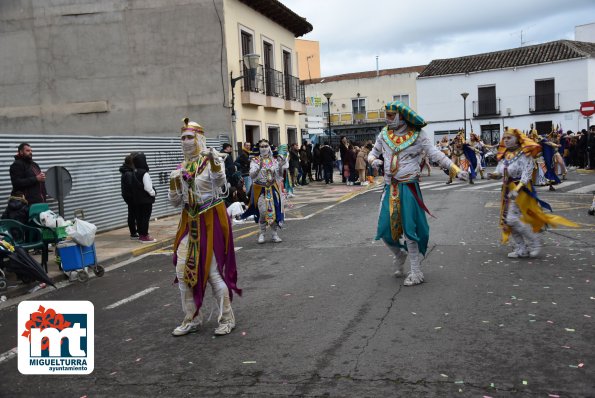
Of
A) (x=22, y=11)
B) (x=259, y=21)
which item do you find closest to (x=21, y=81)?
(x=22, y=11)

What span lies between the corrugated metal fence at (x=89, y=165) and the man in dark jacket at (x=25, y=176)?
31.8 inches

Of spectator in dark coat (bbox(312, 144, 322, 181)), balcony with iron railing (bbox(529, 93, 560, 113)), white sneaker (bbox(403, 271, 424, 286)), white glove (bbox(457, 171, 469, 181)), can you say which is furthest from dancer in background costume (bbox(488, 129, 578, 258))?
balcony with iron railing (bbox(529, 93, 560, 113))

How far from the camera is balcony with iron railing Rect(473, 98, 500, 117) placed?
45.2m

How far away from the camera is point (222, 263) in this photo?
5.46 metres

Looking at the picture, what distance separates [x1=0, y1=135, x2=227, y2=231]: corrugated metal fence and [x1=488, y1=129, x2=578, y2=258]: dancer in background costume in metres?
8.54

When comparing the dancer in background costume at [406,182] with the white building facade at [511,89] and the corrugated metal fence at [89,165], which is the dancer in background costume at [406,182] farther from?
the white building facade at [511,89]

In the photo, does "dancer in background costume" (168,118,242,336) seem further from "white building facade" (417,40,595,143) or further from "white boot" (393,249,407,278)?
"white building facade" (417,40,595,143)

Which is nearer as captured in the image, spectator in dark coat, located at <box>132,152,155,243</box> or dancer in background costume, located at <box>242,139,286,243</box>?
dancer in background costume, located at <box>242,139,286,243</box>

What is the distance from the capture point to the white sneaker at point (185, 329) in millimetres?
5453

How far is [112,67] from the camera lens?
71.4 feet

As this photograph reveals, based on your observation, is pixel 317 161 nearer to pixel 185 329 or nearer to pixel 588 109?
pixel 588 109

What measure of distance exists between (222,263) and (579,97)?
4232 centimetres

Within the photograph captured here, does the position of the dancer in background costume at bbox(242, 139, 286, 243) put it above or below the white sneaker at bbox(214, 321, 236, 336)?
above

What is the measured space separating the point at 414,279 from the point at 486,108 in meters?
41.9
